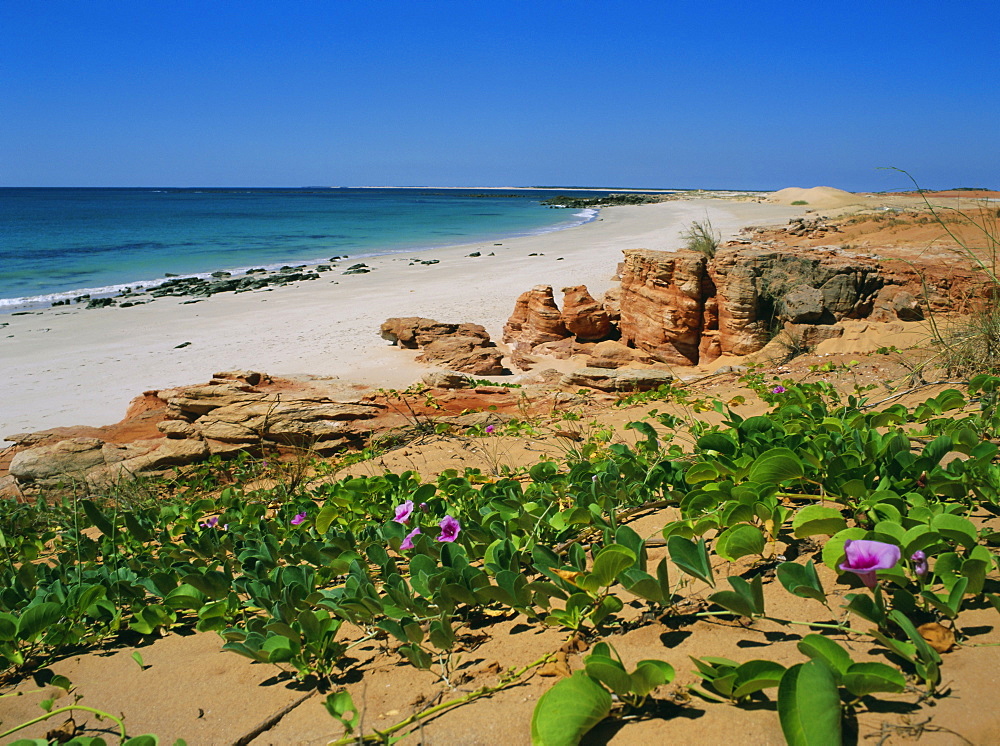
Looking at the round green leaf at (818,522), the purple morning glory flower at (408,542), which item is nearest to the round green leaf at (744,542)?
the round green leaf at (818,522)

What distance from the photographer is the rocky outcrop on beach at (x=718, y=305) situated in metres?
7.70

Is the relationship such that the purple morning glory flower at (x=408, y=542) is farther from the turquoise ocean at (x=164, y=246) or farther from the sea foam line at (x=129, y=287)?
the turquoise ocean at (x=164, y=246)

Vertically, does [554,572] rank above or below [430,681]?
above

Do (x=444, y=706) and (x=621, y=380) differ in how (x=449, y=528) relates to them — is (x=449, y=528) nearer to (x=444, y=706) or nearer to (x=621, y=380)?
(x=444, y=706)

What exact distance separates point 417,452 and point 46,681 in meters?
2.65

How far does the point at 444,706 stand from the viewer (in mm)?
1426

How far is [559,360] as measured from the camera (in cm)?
1020

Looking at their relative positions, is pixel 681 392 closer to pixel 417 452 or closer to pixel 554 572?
pixel 417 452

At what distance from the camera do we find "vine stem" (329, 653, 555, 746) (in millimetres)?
1353

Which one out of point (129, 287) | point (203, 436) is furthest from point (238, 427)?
point (129, 287)

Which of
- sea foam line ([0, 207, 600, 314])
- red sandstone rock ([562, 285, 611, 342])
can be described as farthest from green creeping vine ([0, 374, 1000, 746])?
sea foam line ([0, 207, 600, 314])

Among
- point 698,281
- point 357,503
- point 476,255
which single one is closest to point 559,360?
point 698,281

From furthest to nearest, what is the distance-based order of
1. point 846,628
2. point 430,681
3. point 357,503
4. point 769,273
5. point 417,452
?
point 769,273 → point 417,452 → point 357,503 → point 430,681 → point 846,628

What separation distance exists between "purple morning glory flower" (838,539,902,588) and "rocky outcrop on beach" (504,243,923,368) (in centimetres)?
666
